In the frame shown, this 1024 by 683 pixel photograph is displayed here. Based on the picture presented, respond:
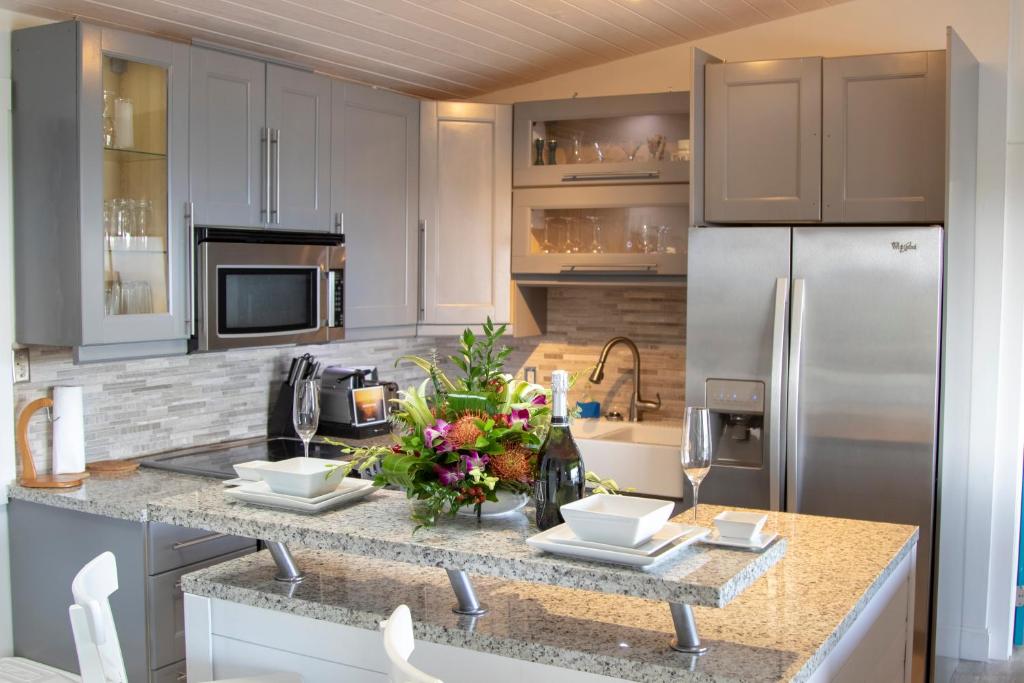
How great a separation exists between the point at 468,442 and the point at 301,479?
390 millimetres

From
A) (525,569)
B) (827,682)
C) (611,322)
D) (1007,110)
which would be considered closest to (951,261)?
(1007,110)

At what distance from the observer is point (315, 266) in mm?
3941

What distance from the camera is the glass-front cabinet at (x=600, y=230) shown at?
433 centimetres

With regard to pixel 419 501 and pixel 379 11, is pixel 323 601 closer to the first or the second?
pixel 419 501

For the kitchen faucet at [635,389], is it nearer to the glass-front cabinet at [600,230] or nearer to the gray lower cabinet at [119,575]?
the glass-front cabinet at [600,230]

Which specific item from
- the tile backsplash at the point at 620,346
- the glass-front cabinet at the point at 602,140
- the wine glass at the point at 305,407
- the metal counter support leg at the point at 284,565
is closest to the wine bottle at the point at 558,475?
the metal counter support leg at the point at 284,565

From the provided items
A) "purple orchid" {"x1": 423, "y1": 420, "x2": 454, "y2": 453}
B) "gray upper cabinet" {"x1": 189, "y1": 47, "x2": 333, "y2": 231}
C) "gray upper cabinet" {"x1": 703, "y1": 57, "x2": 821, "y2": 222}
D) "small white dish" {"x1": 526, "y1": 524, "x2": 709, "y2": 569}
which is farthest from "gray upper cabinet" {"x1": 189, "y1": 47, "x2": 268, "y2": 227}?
"small white dish" {"x1": 526, "y1": 524, "x2": 709, "y2": 569}

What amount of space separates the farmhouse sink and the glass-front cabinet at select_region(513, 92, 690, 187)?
3.58 ft

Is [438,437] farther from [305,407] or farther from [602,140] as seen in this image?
[602,140]

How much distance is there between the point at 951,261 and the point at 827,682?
256 centimetres

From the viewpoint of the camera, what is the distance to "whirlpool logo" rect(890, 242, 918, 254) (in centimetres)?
360

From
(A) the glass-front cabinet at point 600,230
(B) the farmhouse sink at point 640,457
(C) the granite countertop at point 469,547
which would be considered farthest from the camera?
(A) the glass-front cabinet at point 600,230

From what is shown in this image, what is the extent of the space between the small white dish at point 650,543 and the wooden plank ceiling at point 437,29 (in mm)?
2332

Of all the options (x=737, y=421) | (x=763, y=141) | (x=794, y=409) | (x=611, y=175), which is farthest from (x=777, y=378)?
(x=611, y=175)
